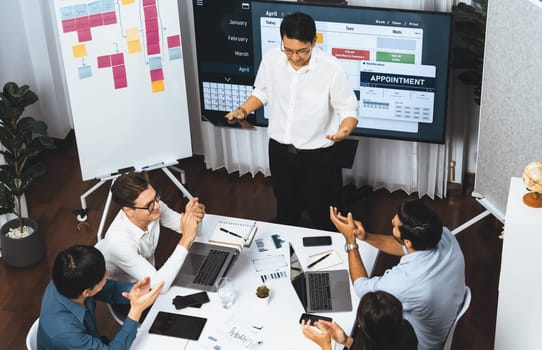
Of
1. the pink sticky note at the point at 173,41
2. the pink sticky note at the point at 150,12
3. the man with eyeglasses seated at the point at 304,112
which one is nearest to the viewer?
the man with eyeglasses seated at the point at 304,112

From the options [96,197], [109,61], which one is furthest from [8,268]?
[109,61]

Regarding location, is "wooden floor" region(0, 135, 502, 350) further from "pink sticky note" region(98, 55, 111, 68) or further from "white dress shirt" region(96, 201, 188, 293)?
"pink sticky note" region(98, 55, 111, 68)

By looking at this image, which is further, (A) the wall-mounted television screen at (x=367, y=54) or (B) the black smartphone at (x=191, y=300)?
(A) the wall-mounted television screen at (x=367, y=54)

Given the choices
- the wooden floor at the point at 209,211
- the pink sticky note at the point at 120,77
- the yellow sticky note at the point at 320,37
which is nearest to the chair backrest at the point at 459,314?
the wooden floor at the point at 209,211

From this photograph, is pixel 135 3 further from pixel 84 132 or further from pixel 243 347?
pixel 243 347

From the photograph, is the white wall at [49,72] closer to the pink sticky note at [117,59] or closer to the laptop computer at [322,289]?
the pink sticky note at [117,59]

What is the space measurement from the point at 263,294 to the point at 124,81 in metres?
1.98

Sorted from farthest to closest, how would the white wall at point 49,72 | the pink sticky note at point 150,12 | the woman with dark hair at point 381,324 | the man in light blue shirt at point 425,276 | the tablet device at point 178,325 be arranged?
the white wall at point 49,72 < the pink sticky note at point 150,12 < the tablet device at point 178,325 < the man in light blue shirt at point 425,276 < the woman with dark hair at point 381,324

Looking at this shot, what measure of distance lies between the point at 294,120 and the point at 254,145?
1.58m

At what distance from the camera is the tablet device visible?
3.31 metres

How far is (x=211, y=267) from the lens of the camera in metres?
3.69

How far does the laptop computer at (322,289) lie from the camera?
135 inches

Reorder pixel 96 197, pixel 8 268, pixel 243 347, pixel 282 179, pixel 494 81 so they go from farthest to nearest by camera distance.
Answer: pixel 96 197, pixel 8 268, pixel 282 179, pixel 494 81, pixel 243 347

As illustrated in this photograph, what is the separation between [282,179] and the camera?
14.7 feet
